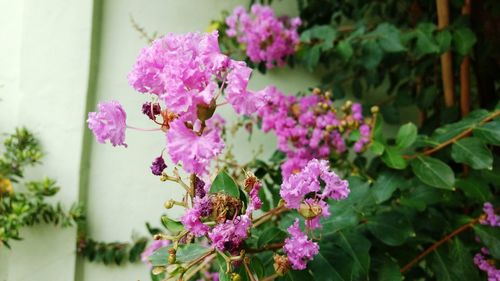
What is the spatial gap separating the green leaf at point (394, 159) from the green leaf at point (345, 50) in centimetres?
48

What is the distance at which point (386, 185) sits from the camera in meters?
0.96

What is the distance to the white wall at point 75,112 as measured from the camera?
109 cm

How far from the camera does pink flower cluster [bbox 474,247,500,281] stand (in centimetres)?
94

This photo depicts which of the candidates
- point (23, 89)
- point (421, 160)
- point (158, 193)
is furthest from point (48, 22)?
point (421, 160)

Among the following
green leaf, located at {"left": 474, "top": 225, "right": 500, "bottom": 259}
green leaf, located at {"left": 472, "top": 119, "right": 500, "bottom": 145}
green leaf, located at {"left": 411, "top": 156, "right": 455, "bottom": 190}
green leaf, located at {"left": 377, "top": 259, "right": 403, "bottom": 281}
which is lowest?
green leaf, located at {"left": 377, "top": 259, "right": 403, "bottom": 281}

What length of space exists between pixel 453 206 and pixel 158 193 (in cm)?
79

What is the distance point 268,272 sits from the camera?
2.47 feet

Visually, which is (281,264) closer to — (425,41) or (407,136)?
(407,136)

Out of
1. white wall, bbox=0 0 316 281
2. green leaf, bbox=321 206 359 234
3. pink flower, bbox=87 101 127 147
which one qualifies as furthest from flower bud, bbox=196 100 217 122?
white wall, bbox=0 0 316 281

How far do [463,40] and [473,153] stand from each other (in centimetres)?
51

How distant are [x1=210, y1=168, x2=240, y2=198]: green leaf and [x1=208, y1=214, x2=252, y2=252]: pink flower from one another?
8 cm

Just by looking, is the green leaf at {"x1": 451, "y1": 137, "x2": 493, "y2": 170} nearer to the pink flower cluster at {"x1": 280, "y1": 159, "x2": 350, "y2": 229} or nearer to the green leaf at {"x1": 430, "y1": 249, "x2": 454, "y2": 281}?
the green leaf at {"x1": 430, "y1": 249, "x2": 454, "y2": 281}

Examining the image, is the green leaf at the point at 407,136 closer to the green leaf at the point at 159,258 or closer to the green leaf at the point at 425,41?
the green leaf at the point at 425,41

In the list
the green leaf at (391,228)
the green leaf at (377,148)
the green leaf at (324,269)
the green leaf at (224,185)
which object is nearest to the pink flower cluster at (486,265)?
the green leaf at (391,228)
